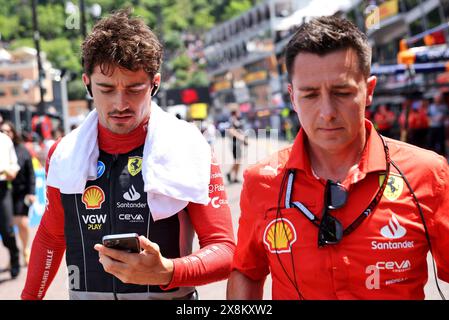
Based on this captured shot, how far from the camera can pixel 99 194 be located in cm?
326

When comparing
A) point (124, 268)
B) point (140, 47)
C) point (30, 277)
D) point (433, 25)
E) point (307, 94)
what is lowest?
point (30, 277)

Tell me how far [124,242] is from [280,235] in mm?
496

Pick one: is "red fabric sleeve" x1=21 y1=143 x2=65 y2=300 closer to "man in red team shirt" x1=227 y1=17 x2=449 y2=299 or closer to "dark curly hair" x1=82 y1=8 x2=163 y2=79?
"dark curly hair" x1=82 y1=8 x2=163 y2=79

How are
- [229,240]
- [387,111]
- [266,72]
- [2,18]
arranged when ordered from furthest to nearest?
[2,18], [266,72], [387,111], [229,240]

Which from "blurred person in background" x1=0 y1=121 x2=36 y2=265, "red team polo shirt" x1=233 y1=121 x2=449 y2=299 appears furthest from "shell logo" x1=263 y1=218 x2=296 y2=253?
"blurred person in background" x1=0 y1=121 x2=36 y2=265

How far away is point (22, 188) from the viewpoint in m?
10.3

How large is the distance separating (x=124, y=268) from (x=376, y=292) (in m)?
0.80

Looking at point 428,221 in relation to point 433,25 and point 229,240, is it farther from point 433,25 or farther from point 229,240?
point 433,25

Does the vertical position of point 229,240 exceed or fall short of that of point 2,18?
it falls short

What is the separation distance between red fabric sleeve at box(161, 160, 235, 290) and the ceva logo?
0.79 metres

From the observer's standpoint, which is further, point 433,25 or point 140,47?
point 433,25

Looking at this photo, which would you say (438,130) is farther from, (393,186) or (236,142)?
(393,186)

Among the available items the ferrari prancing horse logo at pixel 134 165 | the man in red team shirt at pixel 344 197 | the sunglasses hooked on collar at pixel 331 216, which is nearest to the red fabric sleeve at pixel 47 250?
the ferrari prancing horse logo at pixel 134 165

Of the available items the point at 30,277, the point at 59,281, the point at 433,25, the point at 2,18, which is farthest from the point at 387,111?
the point at 2,18
